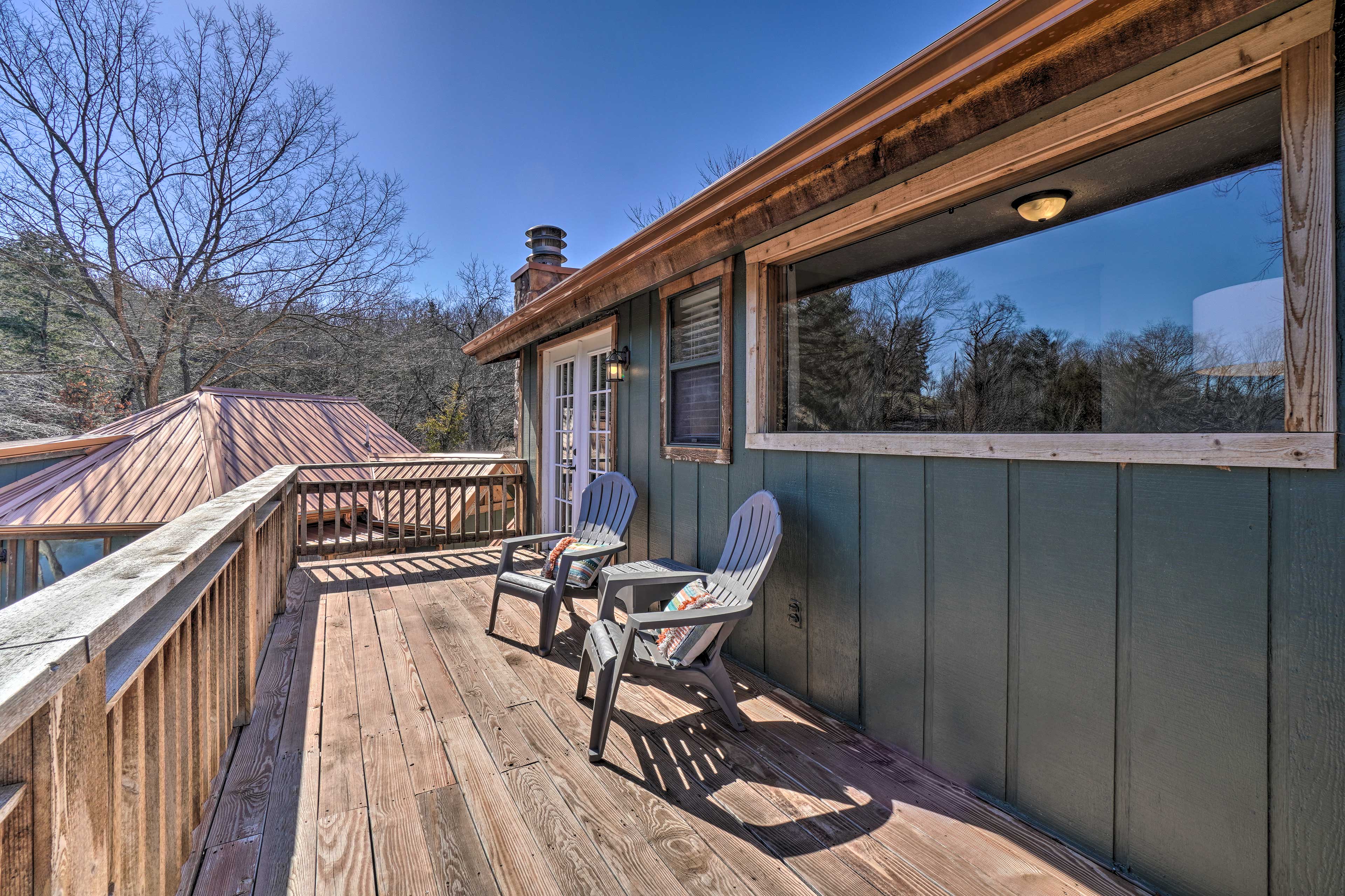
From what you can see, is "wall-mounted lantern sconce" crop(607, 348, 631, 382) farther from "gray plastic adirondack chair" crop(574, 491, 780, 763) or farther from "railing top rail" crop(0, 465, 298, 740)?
"railing top rail" crop(0, 465, 298, 740)

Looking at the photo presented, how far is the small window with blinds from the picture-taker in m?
3.13

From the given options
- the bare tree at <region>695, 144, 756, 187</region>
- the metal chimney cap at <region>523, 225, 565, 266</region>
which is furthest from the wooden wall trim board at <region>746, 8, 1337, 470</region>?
the bare tree at <region>695, 144, 756, 187</region>

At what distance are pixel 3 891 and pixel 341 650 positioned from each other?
2.76m

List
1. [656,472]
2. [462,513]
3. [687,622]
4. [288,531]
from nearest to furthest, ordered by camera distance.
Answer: [687,622] < [656,472] < [288,531] < [462,513]

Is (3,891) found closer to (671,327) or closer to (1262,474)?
(1262,474)

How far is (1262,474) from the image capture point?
138 cm

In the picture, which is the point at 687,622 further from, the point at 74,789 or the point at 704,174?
the point at 704,174

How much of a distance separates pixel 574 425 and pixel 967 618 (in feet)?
12.5

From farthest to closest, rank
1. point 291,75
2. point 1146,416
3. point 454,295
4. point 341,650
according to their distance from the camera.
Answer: point 454,295 < point 291,75 < point 341,650 < point 1146,416

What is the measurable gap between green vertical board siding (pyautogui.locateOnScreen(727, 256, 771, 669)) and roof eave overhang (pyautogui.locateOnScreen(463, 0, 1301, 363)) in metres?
0.38

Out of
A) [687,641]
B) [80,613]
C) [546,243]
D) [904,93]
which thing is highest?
[546,243]

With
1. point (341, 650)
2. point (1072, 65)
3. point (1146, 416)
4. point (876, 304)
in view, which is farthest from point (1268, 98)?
point (341, 650)

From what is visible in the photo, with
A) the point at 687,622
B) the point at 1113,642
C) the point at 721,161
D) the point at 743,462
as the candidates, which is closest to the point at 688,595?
the point at 687,622

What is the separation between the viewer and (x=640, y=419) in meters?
4.04
